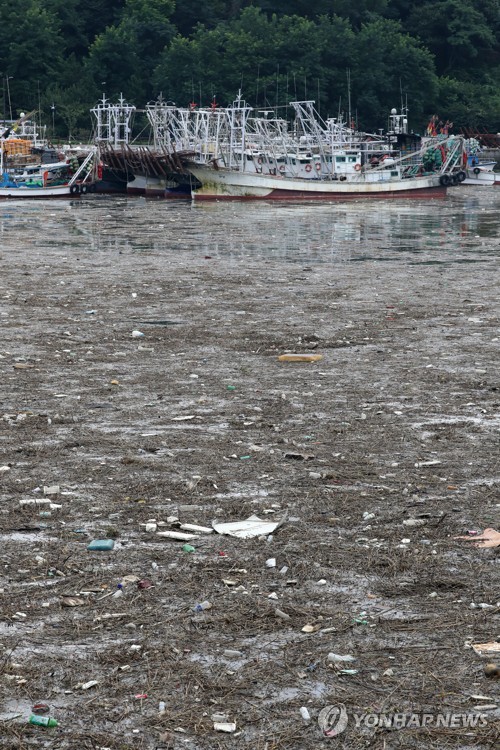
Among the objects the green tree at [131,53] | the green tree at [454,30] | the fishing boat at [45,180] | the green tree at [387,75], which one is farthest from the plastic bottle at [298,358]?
the green tree at [454,30]

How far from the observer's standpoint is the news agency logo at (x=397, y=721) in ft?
13.9

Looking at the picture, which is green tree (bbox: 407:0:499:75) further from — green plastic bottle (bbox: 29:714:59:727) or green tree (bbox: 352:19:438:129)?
green plastic bottle (bbox: 29:714:59:727)

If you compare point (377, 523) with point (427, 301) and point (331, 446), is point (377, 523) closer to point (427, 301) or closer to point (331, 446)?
point (331, 446)

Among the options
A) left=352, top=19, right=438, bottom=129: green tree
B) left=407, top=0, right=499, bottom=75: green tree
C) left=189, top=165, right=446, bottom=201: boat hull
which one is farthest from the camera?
left=407, top=0, right=499, bottom=75: green tree

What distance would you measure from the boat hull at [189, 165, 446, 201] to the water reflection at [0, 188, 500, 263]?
9.06 ft

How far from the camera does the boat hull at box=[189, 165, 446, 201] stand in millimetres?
46625

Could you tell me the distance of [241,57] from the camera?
263 feet

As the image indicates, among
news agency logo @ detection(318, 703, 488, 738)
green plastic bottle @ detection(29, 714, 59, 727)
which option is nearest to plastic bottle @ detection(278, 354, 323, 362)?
news agency logo @ detection(318, 703, 488, 738)

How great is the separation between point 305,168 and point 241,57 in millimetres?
32274

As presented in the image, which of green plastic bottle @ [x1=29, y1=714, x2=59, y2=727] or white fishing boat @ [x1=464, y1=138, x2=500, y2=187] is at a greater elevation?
white fishing boat @ [x1=464, y1=138, x2=500, y2=187]

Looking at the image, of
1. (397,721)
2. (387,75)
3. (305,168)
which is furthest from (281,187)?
(397,721)

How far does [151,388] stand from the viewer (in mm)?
9617

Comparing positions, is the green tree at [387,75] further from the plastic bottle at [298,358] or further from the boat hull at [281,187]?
the plastic bottle at [298,358]

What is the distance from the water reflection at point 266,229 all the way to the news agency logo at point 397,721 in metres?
16.6
